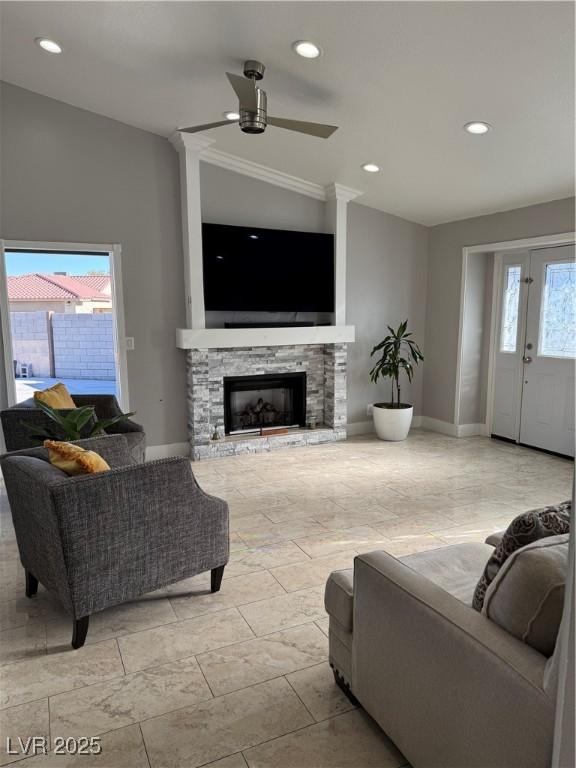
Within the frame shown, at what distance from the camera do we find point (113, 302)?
4961 mm

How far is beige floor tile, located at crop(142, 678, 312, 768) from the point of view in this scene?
1749 mm

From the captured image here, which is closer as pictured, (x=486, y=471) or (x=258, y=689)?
(x=258, y=689)

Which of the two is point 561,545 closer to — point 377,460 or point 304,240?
point 377,460

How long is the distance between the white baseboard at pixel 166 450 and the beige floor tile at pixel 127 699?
10.3 ft

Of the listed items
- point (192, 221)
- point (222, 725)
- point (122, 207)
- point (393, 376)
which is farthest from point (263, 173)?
point (222, 725)

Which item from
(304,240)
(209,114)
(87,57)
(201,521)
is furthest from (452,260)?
(201,521)

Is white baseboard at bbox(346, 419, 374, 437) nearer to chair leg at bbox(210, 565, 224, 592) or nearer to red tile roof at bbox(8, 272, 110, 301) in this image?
red tile roof at bbox(8, 272, 110, 301)

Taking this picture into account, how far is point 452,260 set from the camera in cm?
604

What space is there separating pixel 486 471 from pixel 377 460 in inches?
40.4

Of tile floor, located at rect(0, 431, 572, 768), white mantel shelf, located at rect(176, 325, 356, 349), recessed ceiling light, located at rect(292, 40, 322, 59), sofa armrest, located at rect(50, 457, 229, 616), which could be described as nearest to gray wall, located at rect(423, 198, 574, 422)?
white mantel shelf, located at rect(176, 325, 356, 349)

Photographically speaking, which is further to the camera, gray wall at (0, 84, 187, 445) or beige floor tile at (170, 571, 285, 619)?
gray wall at (0, 84, 187, 445)

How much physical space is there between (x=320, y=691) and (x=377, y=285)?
4.84 metres

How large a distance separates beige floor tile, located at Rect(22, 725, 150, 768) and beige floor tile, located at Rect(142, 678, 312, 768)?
36 millimetres

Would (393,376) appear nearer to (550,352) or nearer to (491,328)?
(491,328)
